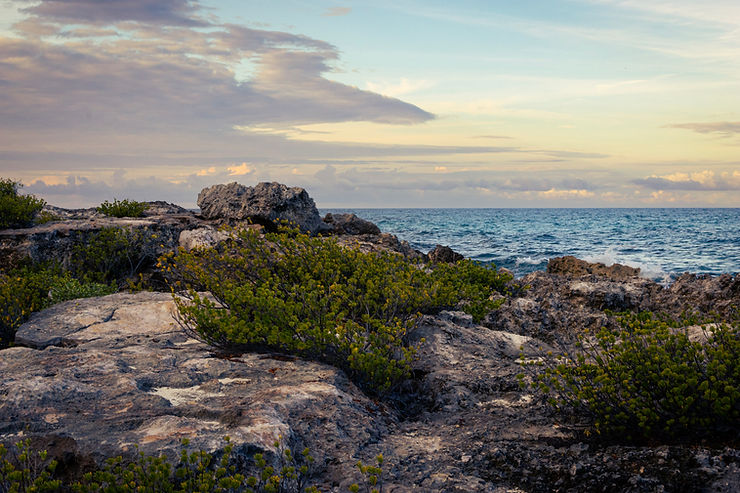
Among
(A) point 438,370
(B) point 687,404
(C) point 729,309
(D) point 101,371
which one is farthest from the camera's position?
(C) point 729,309

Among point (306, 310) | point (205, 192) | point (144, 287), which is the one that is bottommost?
point (144, 287)

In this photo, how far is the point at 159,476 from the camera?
3707mm

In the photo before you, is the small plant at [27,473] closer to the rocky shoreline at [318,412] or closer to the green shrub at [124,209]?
the rocky shoreline at [318,412]

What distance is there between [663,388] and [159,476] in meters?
4.24

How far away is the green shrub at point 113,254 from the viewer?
45.6 ft

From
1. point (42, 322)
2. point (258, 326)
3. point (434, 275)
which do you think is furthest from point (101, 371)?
point (434, 275)

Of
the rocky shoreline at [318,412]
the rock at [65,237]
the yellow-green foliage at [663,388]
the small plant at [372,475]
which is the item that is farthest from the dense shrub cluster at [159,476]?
the rock at [65,237]

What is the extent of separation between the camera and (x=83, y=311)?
902 centimetres

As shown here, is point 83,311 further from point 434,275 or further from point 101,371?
point 434,275

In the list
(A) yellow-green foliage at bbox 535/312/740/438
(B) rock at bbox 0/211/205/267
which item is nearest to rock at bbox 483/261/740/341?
(A) yellow-green foliage at bbox 535/312/740/438

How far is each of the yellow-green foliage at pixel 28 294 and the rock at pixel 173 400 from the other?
158 cm

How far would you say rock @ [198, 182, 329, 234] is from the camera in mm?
16406

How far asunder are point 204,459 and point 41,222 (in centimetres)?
1429

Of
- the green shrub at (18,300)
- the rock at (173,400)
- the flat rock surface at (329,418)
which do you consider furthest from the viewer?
the green shrub at (18,300)
